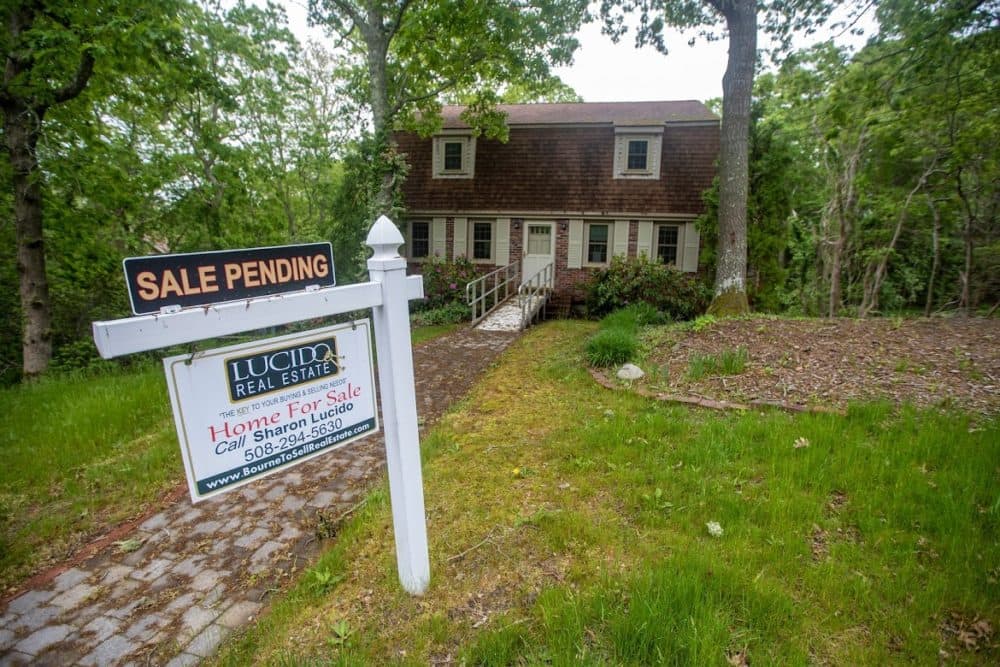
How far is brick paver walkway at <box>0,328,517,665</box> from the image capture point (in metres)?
2.83

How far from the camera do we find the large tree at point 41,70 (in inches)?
268

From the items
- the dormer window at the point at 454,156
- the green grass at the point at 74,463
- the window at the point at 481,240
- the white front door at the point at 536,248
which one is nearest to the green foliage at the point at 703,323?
the green grass at the point at 74,463

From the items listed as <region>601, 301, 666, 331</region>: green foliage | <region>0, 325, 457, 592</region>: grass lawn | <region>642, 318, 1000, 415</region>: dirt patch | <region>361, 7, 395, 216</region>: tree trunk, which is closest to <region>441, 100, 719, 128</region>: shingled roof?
<region>361, 7, 395, 216</region>: tree trunk

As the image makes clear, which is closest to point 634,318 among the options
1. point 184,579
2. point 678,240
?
point 678,240

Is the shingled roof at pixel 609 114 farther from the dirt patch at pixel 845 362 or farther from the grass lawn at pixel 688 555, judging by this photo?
the grass lawn at pixel 688 555

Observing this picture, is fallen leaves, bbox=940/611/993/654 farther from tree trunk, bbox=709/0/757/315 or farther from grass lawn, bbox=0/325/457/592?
tree trunk, bbox=709/0/757/315

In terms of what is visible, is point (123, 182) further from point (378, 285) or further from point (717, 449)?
point (717, 449)

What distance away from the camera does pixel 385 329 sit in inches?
101

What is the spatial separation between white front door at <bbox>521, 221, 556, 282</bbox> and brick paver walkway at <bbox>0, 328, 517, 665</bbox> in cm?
1237

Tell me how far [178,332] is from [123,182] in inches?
372

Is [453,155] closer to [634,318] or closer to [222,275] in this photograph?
[634,318]

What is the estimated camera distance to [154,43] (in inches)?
277

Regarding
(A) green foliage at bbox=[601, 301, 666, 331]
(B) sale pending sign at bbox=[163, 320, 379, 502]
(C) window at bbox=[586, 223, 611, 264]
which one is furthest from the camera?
Answer: (C) window at bbox=[586, 223, 611, 264]

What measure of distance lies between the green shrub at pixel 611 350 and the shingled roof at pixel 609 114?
10730mm
